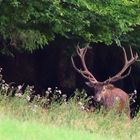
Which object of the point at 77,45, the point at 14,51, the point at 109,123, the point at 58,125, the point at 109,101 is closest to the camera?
the point at 58,125

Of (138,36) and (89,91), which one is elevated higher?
(138,36)

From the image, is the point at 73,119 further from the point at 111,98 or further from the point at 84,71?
the point at 84,71

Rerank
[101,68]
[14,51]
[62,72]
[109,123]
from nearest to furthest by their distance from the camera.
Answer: [109,123]
[14,51]
[62,72]
[101,68]

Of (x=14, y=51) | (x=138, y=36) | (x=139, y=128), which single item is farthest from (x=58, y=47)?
(x=139, y=128)

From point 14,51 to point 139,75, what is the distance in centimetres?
480

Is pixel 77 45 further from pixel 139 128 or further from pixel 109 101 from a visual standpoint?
pixel 139 128

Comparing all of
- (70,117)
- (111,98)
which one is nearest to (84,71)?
(111,98)

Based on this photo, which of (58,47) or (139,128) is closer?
(139,128)

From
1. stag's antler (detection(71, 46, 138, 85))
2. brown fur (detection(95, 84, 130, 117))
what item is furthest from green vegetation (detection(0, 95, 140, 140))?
stag's antler (detection(71, 46, 138, 85))

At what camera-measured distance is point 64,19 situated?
49.8 feet

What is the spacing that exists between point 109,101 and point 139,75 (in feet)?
20.1

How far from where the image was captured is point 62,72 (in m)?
21.3

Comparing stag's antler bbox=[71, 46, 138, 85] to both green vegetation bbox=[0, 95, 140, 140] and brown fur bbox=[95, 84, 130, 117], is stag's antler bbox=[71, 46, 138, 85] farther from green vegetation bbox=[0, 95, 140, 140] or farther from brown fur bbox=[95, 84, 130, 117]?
green vegetation bbox=[0, 95, 140, 140]

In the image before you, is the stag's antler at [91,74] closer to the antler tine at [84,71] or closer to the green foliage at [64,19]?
the antler tine at [84,71]
